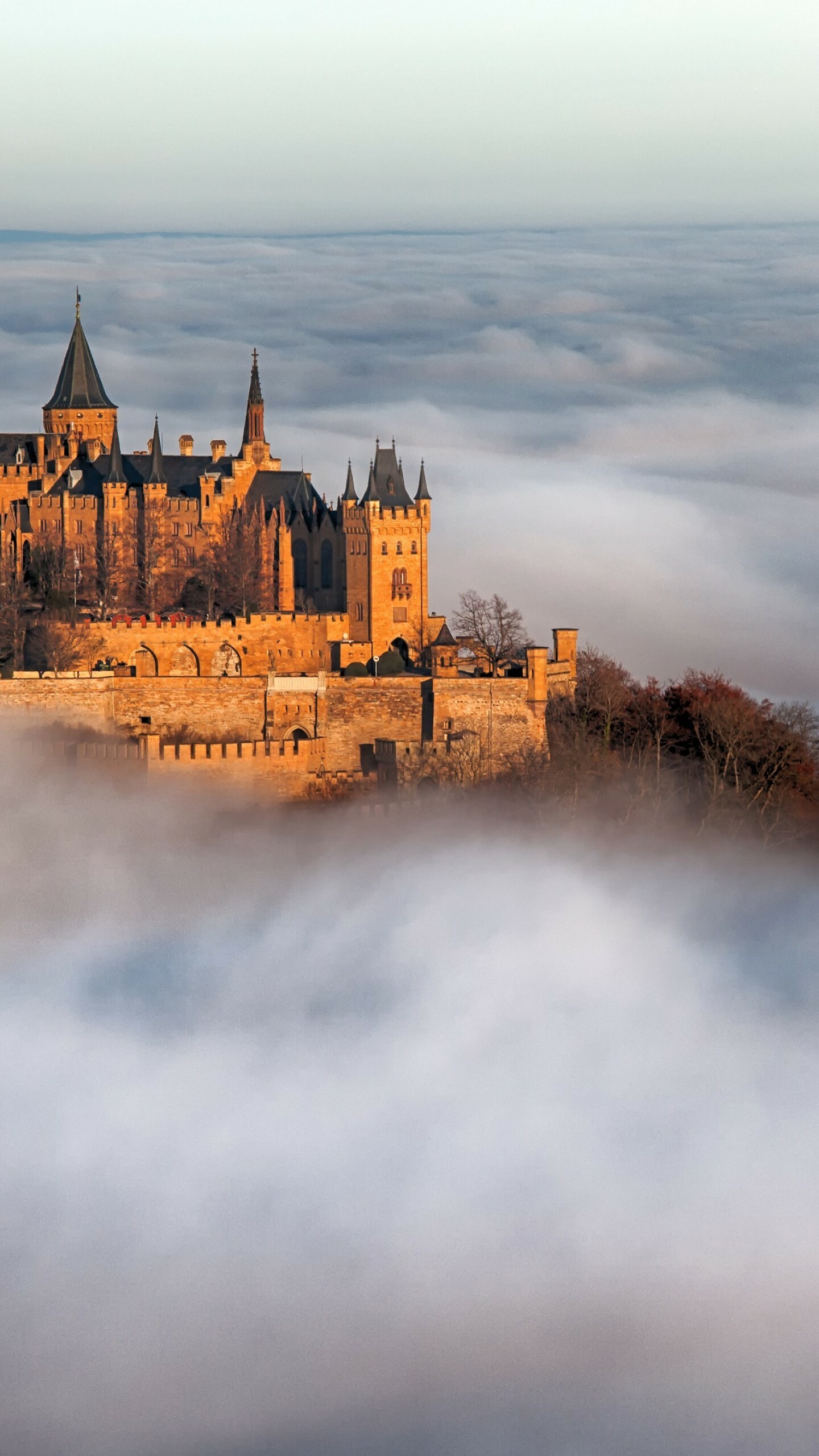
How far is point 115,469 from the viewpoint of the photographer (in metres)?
74.6

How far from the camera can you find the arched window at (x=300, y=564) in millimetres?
71875

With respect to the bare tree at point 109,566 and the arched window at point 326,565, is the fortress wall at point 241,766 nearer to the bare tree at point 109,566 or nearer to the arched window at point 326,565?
the bare tree at point 109,566

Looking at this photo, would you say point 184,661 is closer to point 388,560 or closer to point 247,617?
point 247,617

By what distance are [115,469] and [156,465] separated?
111 cm

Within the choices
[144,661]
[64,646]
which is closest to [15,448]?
[144,661]

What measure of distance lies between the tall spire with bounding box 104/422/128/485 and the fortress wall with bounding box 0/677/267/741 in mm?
17375

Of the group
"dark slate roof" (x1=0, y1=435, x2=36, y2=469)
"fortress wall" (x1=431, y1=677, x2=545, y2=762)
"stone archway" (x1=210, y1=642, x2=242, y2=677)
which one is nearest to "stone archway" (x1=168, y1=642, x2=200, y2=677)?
"stone archway" (x1=210, y1=642, x2=242, y2=677)

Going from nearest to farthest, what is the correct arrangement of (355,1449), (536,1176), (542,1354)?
(355,1449) → (542,1354) → (536,1176)

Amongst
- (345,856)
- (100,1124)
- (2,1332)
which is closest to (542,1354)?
(2,1332)

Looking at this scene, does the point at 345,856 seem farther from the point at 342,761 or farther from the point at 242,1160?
the point at 242,1160

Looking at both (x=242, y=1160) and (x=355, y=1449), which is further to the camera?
(x=242, y=1160)

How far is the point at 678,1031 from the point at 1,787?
1420cm

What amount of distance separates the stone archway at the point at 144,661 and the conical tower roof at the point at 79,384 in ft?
76.9

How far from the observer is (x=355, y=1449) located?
1444 inches
